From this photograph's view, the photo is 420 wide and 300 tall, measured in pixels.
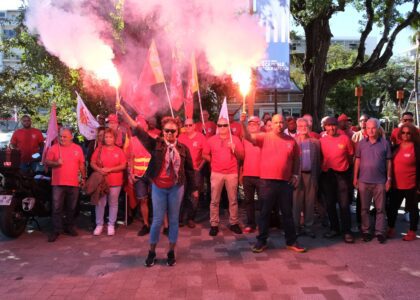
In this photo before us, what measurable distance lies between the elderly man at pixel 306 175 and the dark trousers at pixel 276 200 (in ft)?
2.79

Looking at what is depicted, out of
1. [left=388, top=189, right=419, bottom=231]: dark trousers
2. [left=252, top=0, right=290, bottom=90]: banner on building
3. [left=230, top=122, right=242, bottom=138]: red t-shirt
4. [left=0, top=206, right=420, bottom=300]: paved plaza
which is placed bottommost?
[left=0, top=206, right=420, bottom=300]: paved plaza

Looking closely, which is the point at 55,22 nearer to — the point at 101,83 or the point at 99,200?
the point at 101,83

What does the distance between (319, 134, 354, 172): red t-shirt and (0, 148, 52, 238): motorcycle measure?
4623 mm

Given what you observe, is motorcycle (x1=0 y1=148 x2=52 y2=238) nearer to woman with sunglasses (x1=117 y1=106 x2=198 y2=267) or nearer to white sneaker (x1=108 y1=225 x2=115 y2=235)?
white sneaker (x1=108 y1=225 x2=115 y2=235)

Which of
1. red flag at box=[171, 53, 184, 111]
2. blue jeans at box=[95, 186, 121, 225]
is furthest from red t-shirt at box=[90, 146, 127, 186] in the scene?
red flag at box=[171, 53, 184, 111]

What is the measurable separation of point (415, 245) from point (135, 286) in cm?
406

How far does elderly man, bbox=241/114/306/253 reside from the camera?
19.4 feet

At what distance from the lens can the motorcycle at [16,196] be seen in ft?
21.8

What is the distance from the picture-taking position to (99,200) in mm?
7031

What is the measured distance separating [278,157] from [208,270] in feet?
5.79

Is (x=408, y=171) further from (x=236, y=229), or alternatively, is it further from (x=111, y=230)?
(x=111, y=230)

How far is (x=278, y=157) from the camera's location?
591cm

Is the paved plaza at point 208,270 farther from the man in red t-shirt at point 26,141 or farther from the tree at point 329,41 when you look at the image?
the tree at point 329,41

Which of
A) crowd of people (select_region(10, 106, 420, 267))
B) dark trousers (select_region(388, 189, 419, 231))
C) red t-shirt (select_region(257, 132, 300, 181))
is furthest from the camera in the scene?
dark trousers (select_region(388, 189, 419, 231))
